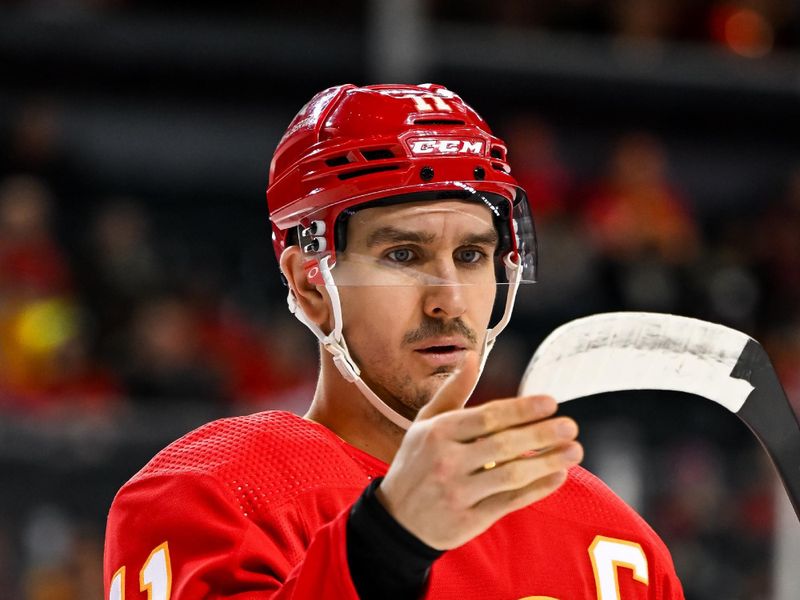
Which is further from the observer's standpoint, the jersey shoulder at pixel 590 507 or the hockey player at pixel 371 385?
the jersey shoulder at pixel 590 507

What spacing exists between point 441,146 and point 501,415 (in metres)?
0.73

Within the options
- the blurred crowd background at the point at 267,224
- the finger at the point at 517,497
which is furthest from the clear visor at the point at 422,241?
the blurred crowd background at the point at 267,224

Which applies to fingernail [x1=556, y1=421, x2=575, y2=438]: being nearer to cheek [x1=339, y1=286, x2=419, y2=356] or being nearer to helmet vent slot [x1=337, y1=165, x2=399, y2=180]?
cheek [x1=339, y1=286, x2=419, y2=356]

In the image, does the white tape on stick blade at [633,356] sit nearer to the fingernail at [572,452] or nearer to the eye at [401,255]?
the fingernail at [572,452]

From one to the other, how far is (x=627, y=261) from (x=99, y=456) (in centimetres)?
259

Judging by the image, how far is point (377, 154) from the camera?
1.88 m

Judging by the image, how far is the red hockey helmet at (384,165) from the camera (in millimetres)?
1840

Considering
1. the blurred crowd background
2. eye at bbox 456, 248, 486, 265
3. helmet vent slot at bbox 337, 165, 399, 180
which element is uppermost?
helmet vent slot at bbox 337, 165, 399, 180

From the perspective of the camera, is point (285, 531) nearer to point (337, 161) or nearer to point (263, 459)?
point (263, 459)

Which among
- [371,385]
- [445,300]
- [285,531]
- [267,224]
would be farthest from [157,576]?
A: [267,224]

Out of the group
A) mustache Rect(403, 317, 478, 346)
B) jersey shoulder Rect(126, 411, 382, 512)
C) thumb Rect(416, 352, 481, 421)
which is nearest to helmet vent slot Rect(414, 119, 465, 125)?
mustache Rect(403, 317, 478, 346)

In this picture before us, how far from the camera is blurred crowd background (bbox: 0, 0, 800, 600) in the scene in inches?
190

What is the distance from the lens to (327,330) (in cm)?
196

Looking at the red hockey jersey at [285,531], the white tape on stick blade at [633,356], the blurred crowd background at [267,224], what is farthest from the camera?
the blurred crowd background at [267,224]
